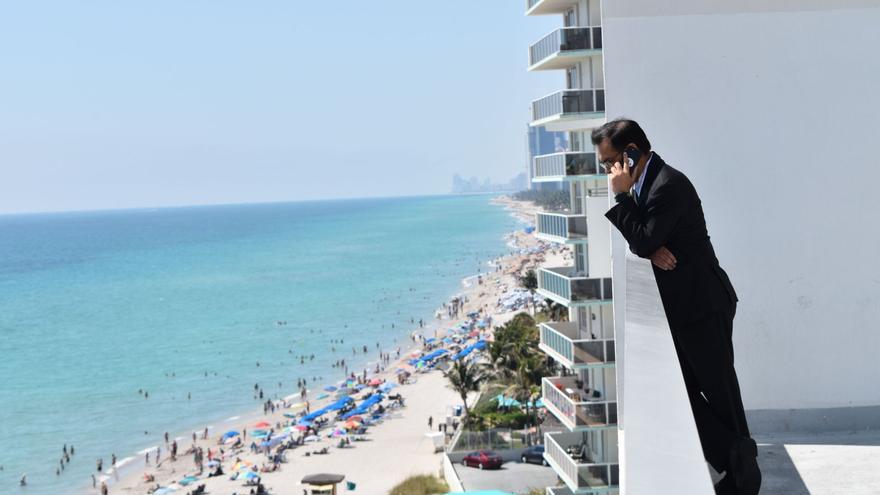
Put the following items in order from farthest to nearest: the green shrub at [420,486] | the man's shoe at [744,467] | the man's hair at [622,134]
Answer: the green shrub at [420,486] → the man's hair at [622,134] → the man's shoe at [744,467]

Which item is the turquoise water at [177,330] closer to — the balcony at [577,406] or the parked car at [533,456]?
the parked car at [533,456]

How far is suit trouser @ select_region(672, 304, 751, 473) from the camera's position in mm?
3475

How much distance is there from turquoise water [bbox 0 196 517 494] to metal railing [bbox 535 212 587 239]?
2827cm

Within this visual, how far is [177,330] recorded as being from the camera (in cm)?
8962

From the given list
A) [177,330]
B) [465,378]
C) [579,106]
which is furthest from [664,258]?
[177,330]

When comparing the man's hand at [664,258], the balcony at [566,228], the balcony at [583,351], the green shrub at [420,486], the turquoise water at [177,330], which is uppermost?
the man's hand at [664,258]

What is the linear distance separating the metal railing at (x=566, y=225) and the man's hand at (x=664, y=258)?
52.6 feet

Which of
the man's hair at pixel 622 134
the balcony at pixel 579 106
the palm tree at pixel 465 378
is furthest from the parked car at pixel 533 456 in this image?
the man's hair at pixel 622 134

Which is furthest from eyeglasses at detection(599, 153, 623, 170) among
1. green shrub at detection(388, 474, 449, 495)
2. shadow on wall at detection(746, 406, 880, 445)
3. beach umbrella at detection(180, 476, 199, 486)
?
beach umbrella at detection(180, 476, 199, 486)

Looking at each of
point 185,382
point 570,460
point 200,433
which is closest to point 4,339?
point 185,382

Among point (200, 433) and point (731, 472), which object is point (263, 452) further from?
point (731, 472)

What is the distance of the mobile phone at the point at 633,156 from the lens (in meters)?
3.71

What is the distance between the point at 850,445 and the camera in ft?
18.7

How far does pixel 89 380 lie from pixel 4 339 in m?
28.7
